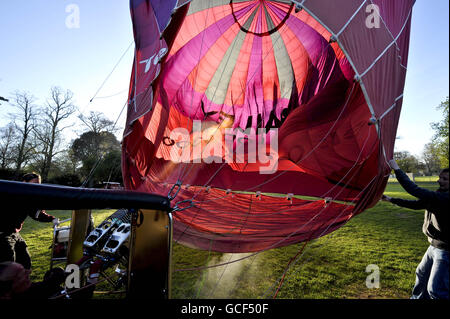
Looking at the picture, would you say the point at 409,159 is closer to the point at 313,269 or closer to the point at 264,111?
the point at 264,111

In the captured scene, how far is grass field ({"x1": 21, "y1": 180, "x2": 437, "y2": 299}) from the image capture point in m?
2.44

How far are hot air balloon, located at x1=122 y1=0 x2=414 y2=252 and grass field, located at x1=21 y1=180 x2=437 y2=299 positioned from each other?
1.55 ft

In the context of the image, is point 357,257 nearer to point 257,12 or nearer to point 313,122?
point 313,122

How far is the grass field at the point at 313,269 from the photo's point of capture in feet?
8.00

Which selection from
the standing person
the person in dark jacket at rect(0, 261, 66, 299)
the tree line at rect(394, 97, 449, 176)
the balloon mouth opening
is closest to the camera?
the person in dark jacket at rect(0, 261, 66, 299)

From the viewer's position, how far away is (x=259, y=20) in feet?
16.4

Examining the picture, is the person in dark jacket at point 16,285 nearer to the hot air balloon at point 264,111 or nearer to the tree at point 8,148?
the hot air balloon at point 264,111

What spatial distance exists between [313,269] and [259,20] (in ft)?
16.3

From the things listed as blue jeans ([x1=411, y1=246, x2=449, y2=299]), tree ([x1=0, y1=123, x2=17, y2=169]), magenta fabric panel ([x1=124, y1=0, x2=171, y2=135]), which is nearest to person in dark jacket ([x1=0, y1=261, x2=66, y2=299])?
magenta fabric panel ([x1=124, y1=0, x2=171, y2=135])

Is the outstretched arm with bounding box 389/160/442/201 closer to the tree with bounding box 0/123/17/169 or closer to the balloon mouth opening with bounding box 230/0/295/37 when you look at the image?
the balloon mouth opening with bounding box 230/0/295/37

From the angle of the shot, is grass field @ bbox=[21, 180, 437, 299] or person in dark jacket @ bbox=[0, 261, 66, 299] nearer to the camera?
person in dark jacket @ bbox=[0, 261, 66, 299]

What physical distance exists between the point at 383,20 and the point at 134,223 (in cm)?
358

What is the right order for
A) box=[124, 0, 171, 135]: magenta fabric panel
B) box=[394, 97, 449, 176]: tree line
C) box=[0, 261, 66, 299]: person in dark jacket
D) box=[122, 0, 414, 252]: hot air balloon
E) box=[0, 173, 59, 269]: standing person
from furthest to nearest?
Result: box=[394, 97, 449, 176]: tree line, box=[124, 0, 171, 135]: magenta fabric panel, box=[122, 0, 414, 252]: hot air balloon, box=[0, 173, 59, 269]: standing person, box=[0, 261, 66, 299]: person in dark jacket
